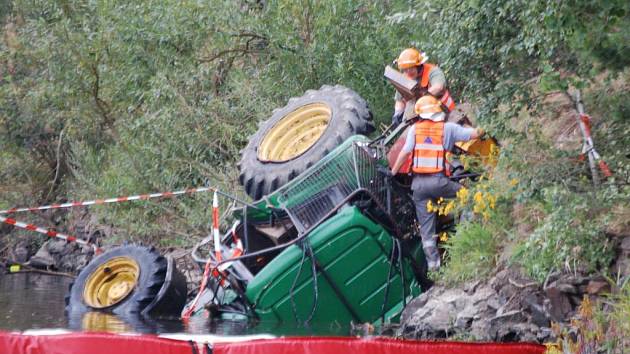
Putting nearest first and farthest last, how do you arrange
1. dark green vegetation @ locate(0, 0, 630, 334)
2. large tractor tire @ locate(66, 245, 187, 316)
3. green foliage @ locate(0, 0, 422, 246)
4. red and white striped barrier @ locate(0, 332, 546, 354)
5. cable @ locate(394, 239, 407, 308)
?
1. red and white striped barrier @ locate(0, 332, 546, 354)
2. dark green vegetation @ locate(0, 0, 630, 334)
3. cable @ locate(394, 239, 407, 308)
4. large tractor tire @ locate(66, 245, 187, 316)
5. green foliage @ locate(0, 0, 422, 246)

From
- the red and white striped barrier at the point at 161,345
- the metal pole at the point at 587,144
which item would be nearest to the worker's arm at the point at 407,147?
the metal pole at the point at 587,144

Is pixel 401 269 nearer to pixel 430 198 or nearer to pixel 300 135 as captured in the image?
pixel 430 198

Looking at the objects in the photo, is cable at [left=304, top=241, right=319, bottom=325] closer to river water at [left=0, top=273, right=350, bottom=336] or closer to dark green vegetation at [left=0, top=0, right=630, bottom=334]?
river water at [left=0, top=273, right=350, bottom=336]

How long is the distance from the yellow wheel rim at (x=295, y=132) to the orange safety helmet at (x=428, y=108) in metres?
1.86

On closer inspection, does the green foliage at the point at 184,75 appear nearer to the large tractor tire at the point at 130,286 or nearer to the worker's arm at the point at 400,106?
the worker's arm at the point at 400,106

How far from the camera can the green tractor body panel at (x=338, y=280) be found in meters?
9.37

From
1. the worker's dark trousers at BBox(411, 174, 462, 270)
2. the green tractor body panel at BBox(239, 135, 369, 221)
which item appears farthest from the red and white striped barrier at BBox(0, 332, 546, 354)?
the green tractor body panel at BBox(239, 135, 369, 221)

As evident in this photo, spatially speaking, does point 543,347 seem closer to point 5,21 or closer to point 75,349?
point 75,349

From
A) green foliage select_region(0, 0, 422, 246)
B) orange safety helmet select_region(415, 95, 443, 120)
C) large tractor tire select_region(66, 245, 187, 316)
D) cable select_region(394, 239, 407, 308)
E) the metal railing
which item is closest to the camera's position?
orange safety helmet select_region(415, 95, 443, 120)

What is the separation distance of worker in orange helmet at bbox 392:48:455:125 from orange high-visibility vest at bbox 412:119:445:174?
824 mm

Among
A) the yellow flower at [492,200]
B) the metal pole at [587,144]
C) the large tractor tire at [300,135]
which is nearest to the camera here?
the metal pole at [587,144]

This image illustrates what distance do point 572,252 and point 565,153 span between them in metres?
0.72

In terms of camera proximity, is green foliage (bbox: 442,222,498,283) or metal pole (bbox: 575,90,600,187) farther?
green foliage (bbox: 442,222,498,283)

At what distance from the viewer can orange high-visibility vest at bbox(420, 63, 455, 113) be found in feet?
33.1
